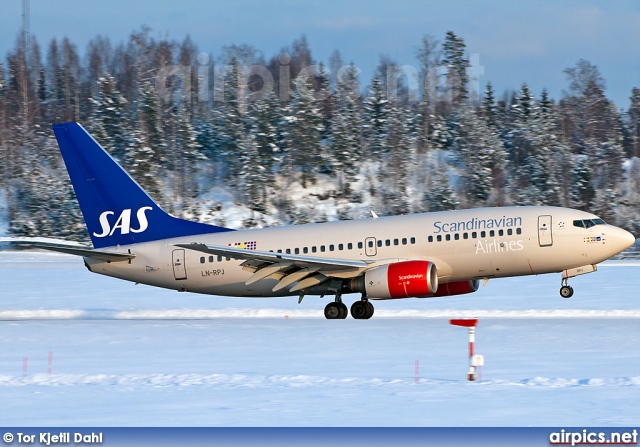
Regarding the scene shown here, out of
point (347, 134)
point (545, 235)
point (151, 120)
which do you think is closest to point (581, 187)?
point (347, 134)

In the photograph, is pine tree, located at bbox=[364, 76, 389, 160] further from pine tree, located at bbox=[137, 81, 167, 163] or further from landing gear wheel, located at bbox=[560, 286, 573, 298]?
landing gear wheel, located at bbox=[560, 286, 573, 298]

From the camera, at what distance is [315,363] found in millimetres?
20609

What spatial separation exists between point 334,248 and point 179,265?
5152 millimetres

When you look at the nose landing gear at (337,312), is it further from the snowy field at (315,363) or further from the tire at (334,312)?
the snowy field at (315,363)

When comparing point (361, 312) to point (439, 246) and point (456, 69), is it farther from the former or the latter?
point (456, 69)

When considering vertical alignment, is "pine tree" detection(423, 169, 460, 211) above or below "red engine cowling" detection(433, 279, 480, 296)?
above

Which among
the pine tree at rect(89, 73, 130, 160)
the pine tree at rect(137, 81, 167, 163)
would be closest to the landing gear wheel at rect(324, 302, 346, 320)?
the pine tree at rect(137, 81, 167, 163)

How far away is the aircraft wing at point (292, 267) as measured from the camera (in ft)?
90.2

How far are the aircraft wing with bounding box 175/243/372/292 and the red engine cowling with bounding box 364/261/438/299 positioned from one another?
2.25 ft

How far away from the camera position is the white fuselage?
28094 millimetres

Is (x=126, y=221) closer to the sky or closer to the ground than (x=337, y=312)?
closer to the sky

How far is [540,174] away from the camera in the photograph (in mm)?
91375

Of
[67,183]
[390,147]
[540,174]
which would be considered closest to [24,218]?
[67,183]

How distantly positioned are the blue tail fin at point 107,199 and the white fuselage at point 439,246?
91 centimetres
